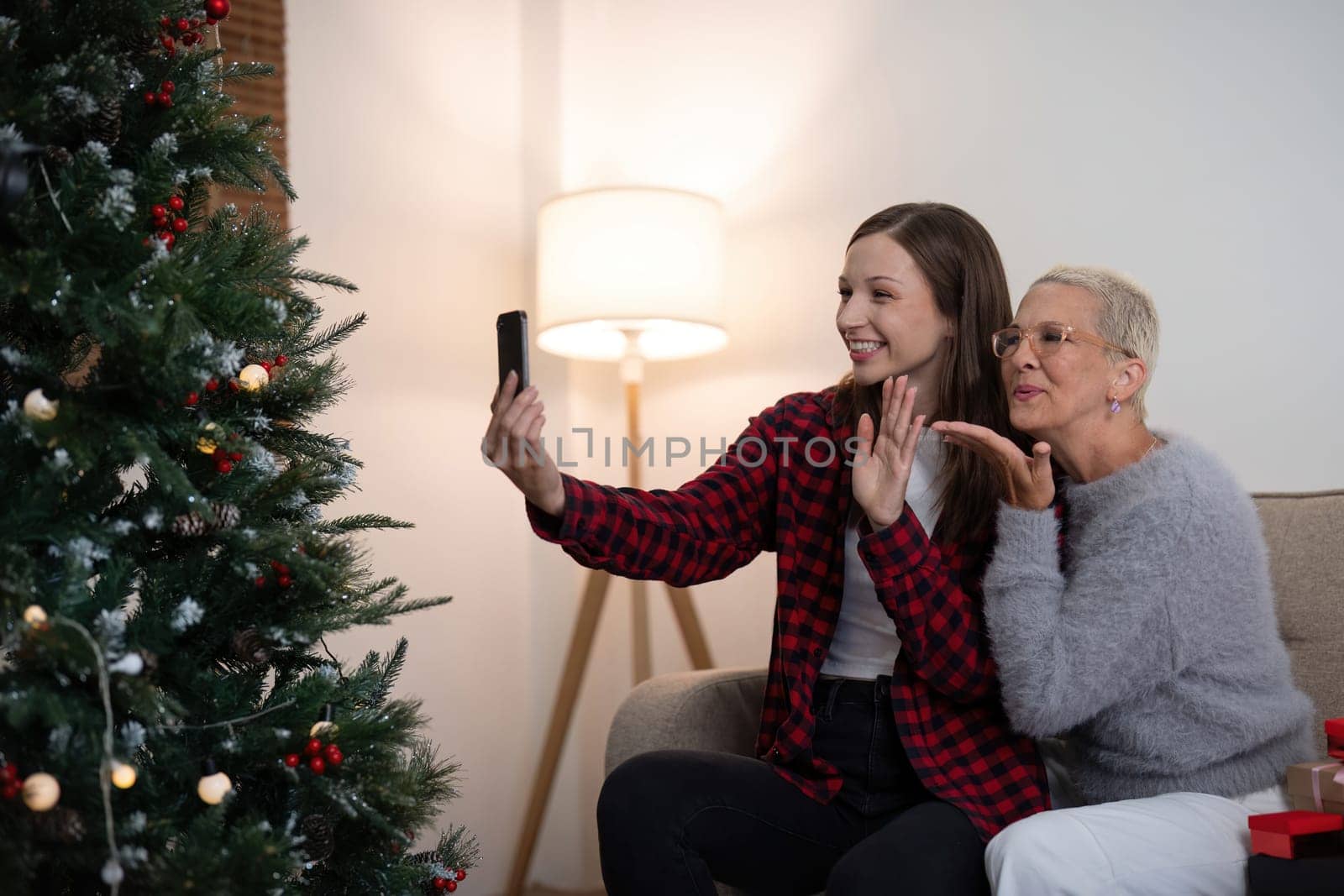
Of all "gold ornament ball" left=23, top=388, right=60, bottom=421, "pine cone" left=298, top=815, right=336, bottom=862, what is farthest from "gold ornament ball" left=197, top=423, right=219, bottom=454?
"pine cone" left=298, top=815, right=336, bottom=862

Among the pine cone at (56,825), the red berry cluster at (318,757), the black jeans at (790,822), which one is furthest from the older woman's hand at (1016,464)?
the pine cone at (56,825)

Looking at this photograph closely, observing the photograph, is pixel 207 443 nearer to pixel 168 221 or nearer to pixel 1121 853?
pixel 168 221

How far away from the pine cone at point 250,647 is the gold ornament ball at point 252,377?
26 centimetres

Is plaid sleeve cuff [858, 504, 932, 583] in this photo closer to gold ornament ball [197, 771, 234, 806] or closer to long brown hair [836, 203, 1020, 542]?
long brown hair [836, 203, 1020, 542]

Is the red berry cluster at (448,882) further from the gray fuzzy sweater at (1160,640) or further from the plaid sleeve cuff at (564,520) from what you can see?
the gray fuzzy sweater at (1160,640)

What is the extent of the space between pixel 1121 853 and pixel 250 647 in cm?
96

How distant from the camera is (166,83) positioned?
115 cm

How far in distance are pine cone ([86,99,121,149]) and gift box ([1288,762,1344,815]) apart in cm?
145

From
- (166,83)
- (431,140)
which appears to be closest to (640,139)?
(431,140)

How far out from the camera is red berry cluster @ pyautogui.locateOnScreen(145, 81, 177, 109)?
3.77ft

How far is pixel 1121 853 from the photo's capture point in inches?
46.7

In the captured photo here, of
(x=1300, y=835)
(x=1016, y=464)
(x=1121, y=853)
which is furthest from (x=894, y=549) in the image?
(x=1300, y=835)

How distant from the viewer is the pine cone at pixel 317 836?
1.16m

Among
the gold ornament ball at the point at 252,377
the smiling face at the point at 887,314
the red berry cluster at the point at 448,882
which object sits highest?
the smiling face at the point at 887,314
